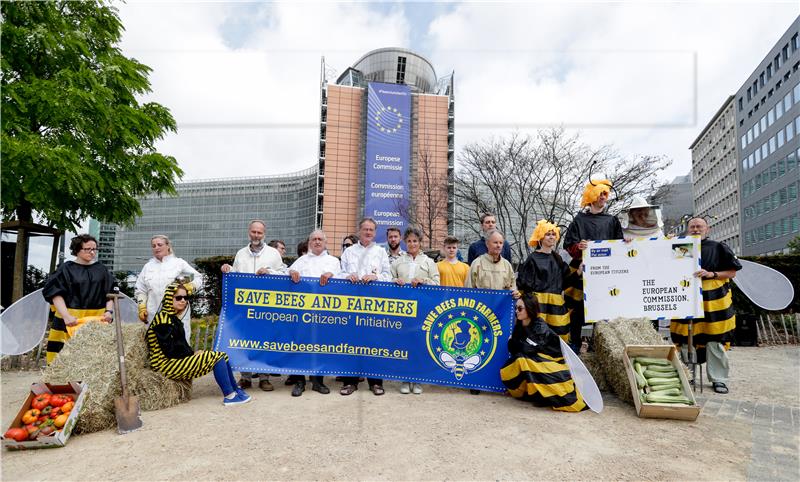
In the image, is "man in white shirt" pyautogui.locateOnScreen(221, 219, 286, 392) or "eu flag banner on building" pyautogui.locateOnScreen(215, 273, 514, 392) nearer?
"eu flag banner on building" pyautogui.locateOnScreen(215, 273, 514, 392)

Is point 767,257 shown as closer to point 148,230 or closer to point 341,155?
point 341,155

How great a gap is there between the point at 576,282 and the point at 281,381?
13.3ft

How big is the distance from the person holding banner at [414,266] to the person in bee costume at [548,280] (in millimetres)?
1085

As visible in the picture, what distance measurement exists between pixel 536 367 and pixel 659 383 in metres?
1.16

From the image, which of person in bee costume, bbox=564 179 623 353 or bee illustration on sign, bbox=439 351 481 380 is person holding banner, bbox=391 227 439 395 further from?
person in bee costume, bbox=564 179 623 353

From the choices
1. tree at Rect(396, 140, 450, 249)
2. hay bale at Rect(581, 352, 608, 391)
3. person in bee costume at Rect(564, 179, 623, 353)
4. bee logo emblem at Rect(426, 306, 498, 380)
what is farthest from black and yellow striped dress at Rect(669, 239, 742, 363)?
tree at Rect(396, 140, 450, 249)

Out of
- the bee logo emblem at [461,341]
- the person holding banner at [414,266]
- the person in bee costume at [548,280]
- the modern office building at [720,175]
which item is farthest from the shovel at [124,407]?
the modern office building at [720,175]

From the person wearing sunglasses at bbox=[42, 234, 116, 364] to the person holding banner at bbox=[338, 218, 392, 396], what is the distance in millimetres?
2706

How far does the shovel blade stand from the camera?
380 cm

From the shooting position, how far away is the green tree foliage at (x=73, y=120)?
27.4ft

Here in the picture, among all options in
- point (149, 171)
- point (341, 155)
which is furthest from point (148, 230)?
point (149, 171)

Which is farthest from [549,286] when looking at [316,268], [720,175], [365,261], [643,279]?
[720,175]

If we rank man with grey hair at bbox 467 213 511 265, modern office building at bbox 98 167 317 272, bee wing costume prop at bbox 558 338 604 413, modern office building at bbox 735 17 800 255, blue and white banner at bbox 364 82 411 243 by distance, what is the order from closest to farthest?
bee wing costume prop at bbox 558 338 604 413 < man with grey hair at bbox 467 213 511 265 < modern office building at bbox 735 17 800 255 < blue and white banner at bbox 364 82 411 243 < modern office building at bbox 98 167 317 272

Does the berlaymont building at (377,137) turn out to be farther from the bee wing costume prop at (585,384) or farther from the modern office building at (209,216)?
the bee wing costume prop at (585,384)
